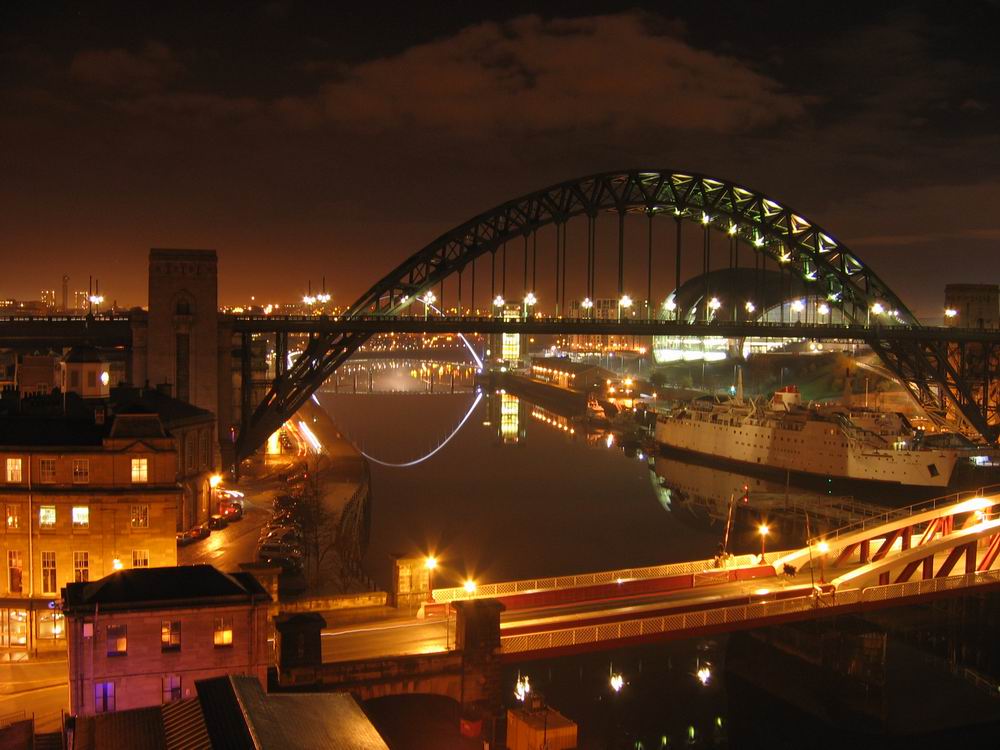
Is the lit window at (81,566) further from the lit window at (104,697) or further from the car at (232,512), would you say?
the car at (232,512)

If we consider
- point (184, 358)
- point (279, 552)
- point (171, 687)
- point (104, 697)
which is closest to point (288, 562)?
point (279, 552)

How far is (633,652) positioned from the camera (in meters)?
23.1

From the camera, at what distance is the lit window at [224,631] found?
1503 centimetres

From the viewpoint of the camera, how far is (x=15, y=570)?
65.1ft

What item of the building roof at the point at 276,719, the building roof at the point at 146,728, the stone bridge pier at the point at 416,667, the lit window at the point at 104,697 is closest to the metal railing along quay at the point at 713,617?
the stone bridge pier at the point at 416,667

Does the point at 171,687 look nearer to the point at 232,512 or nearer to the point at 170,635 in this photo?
the point at 170,635

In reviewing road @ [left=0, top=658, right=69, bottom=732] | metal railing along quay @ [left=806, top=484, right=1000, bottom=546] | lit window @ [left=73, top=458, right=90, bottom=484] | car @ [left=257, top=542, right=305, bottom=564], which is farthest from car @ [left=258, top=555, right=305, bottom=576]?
metal railing along quay @ [left=806, top=484, right=1000, bottom=546]

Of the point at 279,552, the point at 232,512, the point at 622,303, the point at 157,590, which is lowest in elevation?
the point at 279,552

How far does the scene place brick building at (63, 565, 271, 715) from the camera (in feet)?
47.3

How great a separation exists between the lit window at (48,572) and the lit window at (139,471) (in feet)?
6.51

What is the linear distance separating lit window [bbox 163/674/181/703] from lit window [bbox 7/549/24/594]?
6422 mm

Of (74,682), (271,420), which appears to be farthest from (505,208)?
(74,682)

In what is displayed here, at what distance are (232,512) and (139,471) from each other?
8.82m

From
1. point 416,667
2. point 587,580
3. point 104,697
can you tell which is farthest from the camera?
point 587,580
